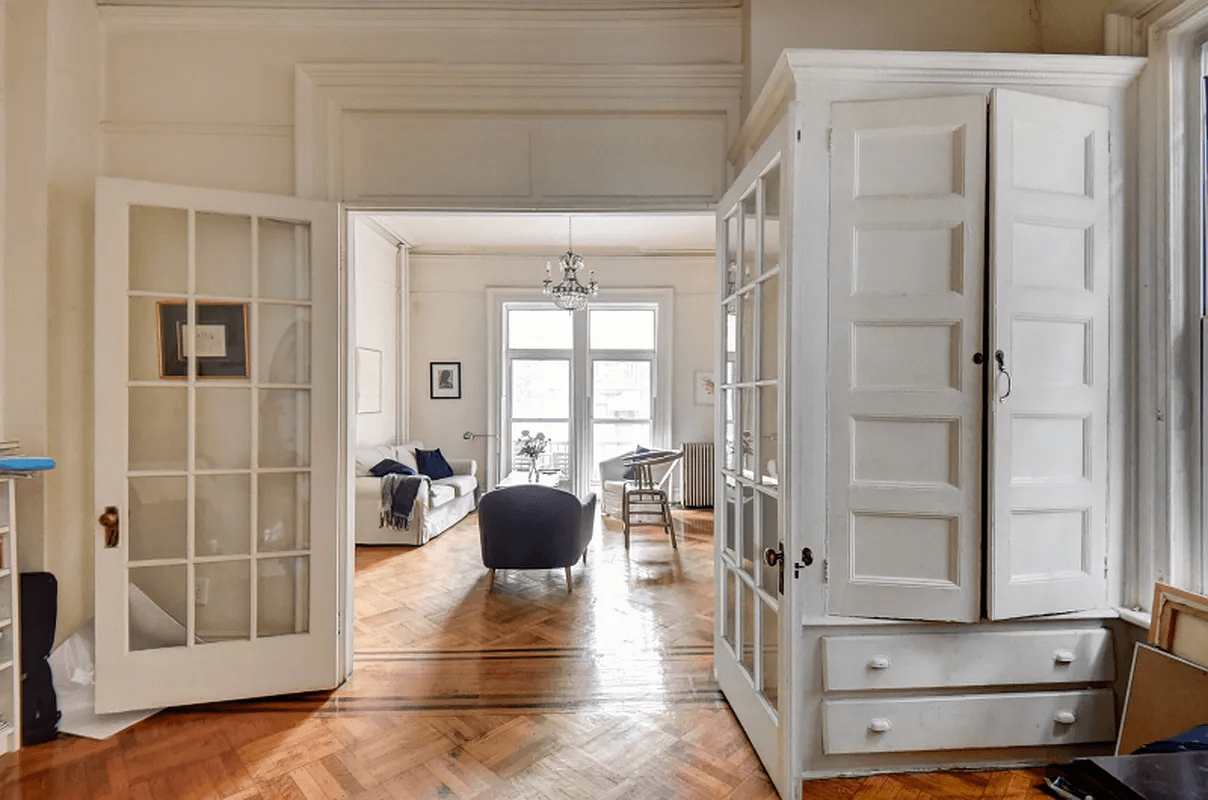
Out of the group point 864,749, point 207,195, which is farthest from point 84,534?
point 864,749

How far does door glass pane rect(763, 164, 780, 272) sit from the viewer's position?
6.47ft

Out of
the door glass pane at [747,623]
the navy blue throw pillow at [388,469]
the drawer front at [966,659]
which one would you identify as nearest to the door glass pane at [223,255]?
the door glass pane at [747,623]

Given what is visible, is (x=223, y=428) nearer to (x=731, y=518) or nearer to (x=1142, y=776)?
(x=731, y=518)

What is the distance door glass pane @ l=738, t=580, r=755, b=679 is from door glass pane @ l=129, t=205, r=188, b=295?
2702mm

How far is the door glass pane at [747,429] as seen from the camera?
2213 mm

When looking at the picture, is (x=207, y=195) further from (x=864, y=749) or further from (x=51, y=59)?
(x=864, y=749)

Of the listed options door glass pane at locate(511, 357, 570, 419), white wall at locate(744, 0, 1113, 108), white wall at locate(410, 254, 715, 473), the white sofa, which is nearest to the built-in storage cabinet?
white wall at locate(744, 0, 1113, 108)

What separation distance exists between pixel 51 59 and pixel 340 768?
314 centimetres

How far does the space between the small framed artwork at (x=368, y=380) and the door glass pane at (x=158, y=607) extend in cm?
347

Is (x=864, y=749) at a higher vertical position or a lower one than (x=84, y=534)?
lower

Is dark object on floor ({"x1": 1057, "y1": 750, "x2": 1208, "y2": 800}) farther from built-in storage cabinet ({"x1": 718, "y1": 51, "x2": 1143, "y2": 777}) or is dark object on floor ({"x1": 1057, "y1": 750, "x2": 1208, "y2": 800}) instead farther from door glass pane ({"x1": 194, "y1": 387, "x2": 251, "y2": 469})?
door glass pane ({"x1": 194, "y1": 387, "x2": 251, "y2": 469})

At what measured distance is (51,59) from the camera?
7.88 feet

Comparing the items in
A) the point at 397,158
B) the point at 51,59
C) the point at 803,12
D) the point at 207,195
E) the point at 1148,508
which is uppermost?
the point at 803,12

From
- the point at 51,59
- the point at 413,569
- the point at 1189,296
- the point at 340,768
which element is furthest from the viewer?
the point at 413,569
